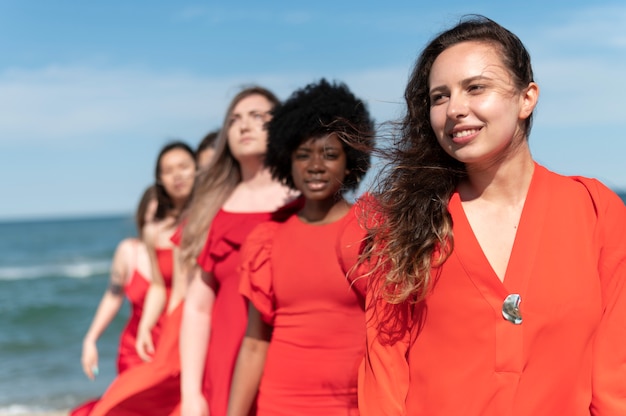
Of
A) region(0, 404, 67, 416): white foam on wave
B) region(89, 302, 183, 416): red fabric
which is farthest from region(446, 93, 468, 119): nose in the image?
region(0, 404, 67, 416): white foam on wave

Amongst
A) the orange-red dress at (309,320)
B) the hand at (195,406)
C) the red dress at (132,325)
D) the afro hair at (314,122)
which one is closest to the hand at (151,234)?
the red dress at (132,325)

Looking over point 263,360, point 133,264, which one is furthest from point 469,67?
point 133,264

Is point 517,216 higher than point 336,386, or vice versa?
point 517,216

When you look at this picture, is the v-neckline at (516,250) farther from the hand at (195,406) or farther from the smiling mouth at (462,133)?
the hand at (195,406)

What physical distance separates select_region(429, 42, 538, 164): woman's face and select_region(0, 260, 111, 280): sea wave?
2942 centimetres

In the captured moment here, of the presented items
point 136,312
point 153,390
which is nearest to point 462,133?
point 153,390

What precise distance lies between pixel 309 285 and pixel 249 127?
1429 millimetres

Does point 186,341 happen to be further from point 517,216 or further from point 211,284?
point 517,216

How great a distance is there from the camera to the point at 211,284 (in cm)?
459

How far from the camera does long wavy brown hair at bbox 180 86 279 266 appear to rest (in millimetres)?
4777

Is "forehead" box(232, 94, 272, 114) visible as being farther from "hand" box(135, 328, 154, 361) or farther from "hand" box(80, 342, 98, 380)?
"hand" box(80, 342, 98, 380)

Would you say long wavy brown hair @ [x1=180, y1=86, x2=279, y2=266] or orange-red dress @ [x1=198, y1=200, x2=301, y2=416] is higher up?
long wavy brown hair @ [x1=180, y1=86, x2=279, y2=266]

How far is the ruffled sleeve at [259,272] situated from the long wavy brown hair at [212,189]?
0.86 metres

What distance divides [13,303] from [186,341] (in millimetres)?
21199
